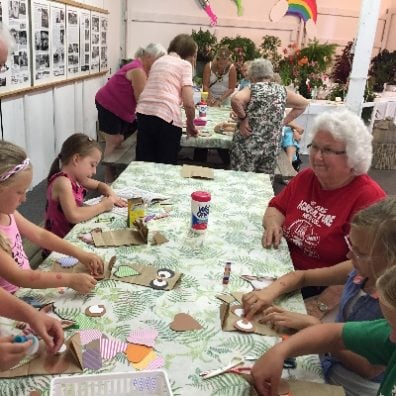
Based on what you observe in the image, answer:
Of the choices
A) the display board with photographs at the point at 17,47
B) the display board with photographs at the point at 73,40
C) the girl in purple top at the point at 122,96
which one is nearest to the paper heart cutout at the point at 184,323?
the display board with photographs at the point at 17,47

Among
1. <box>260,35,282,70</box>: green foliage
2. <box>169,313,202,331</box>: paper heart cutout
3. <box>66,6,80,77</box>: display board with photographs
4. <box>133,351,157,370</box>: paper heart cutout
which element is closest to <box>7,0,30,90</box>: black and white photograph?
<box>66,6,80,77</box>: display board with photographs

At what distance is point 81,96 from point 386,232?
5010 mm

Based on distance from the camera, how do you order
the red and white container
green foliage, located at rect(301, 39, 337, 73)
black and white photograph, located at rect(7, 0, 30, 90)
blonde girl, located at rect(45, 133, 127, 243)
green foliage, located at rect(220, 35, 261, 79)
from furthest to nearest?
green foliage, located at rect(220, 35, 261, 79)
green foliage, located at rect(301, 39, 337, 73)
black and white photograph, located at rect(7, 0, 30, 90)
blonde girl, located at rect(45, 133, 127, 243)
the red and white container

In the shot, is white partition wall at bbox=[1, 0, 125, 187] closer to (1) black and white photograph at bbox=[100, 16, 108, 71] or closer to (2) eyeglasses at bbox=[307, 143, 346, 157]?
(1) black and white photograph at bbox=[100, 16, 108, 71]

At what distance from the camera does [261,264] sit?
5.19 ft

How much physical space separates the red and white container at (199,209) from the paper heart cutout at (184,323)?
0.51m

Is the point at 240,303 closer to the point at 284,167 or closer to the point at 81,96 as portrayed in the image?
the point at 284,167

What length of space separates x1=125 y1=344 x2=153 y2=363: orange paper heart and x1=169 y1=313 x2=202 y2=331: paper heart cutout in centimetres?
11

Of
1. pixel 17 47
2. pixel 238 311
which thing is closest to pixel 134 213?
pixel 238 311

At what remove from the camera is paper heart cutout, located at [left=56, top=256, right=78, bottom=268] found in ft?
4.70

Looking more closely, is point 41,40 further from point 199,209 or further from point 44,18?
point 199,209

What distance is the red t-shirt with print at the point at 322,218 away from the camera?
1.73 m

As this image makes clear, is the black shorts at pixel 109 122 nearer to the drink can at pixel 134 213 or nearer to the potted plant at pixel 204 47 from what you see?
the drink can at pixel 134 213

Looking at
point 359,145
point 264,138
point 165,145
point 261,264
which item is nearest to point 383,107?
point 264,138
